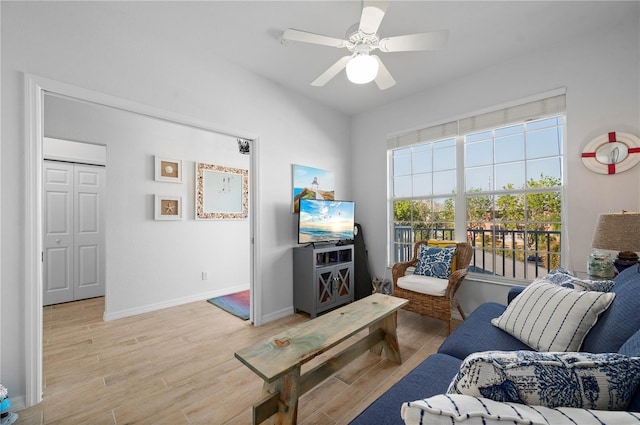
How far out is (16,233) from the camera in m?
1.71

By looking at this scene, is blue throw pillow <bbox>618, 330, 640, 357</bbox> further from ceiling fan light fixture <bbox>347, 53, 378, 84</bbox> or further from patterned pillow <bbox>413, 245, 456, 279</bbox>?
patterned pillow <bbox>413, 245, 456, 279</bbox>

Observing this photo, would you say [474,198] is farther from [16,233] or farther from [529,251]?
[16,233]

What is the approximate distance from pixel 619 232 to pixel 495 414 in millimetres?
1924

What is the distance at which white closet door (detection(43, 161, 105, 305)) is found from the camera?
11.7 ft

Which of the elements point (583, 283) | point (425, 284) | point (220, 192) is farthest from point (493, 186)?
point (220, 192)

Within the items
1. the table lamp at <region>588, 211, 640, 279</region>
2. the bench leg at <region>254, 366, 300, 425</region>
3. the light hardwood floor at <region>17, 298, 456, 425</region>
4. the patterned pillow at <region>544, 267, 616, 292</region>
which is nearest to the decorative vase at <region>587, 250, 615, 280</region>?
the table lamp at <region>588, 211, 640, 279</region>

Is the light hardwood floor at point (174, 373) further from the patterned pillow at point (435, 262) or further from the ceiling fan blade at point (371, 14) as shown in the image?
the ceiling fan blade at point (371, 14)

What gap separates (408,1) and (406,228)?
256cm

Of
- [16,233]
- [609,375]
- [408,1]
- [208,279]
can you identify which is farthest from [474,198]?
[16,233]

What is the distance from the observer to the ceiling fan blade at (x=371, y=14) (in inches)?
58.9

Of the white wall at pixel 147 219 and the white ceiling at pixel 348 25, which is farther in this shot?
the white wall at pixel 147 219

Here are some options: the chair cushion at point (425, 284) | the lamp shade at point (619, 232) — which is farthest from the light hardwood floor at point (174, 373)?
the lamp shade at point (619, 232)

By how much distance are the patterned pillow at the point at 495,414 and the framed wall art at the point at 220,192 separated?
388 cm

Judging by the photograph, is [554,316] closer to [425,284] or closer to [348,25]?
[425,284]
